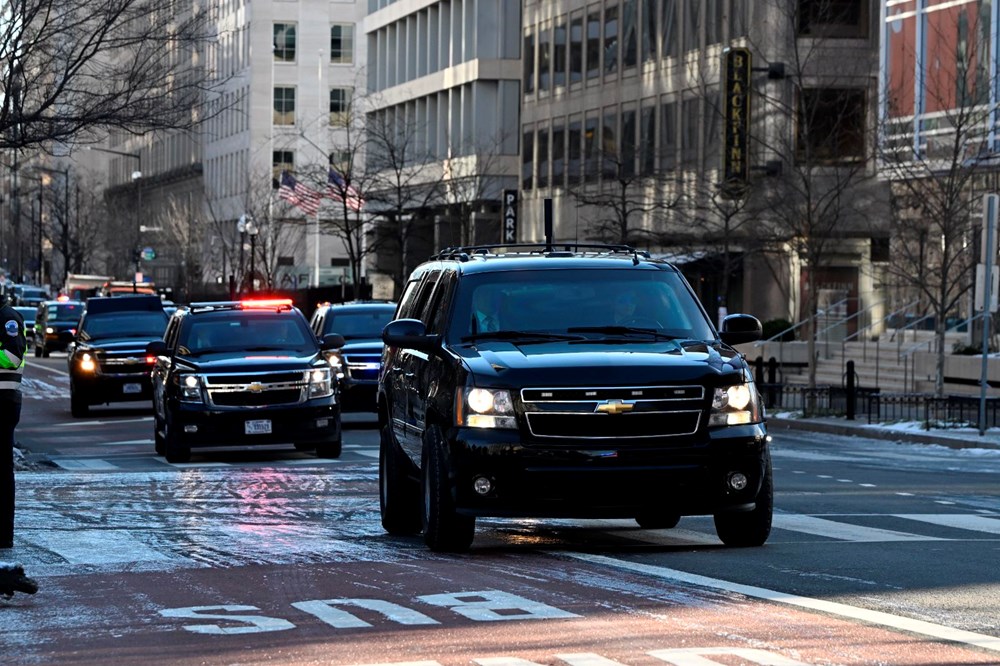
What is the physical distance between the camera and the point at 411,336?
13.1 meters

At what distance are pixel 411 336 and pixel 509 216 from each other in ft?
183

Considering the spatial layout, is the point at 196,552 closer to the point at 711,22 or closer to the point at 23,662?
→ the point at 23,662

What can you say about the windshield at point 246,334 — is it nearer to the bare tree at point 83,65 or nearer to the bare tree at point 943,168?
the bare tree at point 83,65

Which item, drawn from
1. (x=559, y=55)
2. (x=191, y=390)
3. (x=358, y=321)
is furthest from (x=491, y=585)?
(x=559, y=55)

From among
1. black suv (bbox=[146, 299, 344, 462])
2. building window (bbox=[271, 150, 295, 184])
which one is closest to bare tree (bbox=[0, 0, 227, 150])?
black suv (bbox=[146, 299, 344, 462])

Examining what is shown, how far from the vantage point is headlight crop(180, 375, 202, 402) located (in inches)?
924

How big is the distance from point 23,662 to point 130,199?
131 meters

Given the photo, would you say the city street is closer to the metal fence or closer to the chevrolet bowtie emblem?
the chevrolet bowtie emblem

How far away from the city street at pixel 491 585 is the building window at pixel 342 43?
103 metres

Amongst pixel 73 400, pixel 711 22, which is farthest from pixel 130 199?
pixel 73 400

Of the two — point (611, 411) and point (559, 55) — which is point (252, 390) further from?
point (559, 55)

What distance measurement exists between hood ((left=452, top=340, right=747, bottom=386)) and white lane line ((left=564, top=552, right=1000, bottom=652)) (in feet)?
3.64

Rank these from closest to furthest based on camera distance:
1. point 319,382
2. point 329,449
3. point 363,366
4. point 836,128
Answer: point 319,382 < point 329,449 < point 363,366 < point 836,128

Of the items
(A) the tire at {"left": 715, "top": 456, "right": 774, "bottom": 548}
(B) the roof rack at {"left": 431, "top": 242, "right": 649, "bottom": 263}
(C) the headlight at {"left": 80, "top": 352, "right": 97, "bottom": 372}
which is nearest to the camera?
(A) the tire at {"left": 715, "top": 456, "right": 774, "bottom": 548}
